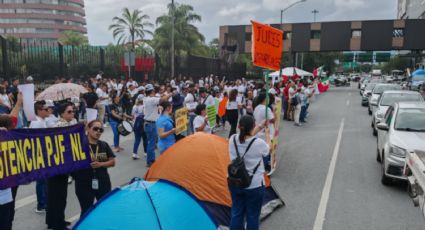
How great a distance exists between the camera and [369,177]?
787cm

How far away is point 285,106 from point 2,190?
568 inches

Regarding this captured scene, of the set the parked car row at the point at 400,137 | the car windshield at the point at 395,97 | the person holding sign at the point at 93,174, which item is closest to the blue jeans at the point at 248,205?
the person holding sign at the point at 93,174

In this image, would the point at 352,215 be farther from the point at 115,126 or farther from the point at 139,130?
the point at 115,126

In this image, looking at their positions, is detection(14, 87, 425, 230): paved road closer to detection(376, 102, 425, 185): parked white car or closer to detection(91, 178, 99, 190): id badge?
detection(376, 102, 425, 185): parked white car

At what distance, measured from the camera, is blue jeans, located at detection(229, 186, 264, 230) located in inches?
174

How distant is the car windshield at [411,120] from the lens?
762 centimetres

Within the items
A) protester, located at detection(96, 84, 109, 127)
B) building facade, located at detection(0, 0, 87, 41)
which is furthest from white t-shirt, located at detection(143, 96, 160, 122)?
building facade, located at detection(0, 0, 87, 41)

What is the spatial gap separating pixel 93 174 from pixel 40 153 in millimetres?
708

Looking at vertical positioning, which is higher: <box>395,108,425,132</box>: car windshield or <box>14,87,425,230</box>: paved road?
<box>395,108,425,132</box>: car windshield

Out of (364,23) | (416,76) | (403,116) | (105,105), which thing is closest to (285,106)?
(105,105)

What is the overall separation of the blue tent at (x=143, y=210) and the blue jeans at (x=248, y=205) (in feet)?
2.83

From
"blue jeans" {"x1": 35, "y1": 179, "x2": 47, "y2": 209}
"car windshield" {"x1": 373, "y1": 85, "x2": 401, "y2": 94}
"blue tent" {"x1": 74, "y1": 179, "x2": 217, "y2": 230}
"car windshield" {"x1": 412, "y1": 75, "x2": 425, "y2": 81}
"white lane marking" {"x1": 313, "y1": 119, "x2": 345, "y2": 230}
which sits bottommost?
"white lane marking" {"x1": 313, "y1": 119, "x2": 345, "y2": 230}

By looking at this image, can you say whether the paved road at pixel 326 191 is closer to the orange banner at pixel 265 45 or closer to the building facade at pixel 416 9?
the orange banner at pixel 265 45

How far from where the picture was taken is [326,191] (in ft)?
23.1
